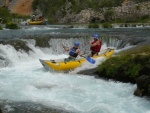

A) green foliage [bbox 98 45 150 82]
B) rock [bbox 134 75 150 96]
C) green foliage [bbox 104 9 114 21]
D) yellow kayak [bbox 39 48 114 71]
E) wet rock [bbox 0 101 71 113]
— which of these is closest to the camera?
wet rock [bbox 0 101 71 113]

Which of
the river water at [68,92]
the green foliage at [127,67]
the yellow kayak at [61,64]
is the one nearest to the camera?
the river water at [68,92]

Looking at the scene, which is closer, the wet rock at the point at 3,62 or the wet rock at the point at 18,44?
the wet rock at the point at 3,62

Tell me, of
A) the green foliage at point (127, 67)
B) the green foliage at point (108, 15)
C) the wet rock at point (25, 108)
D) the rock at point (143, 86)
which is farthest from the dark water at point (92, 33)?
the green foliage at point (108, 15)

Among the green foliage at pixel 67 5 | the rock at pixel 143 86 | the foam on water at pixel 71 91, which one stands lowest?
the foam on water at pixel 71 91

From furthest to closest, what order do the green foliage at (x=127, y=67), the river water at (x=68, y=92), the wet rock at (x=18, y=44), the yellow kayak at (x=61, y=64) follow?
1. the wet rock at (x=18, y=44)
2. the yellow kayak at (x=61, y=64)
3. the green foliage at (x=127, y=67)
4. the river water at (x=68, y=92)

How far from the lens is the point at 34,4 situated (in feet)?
197

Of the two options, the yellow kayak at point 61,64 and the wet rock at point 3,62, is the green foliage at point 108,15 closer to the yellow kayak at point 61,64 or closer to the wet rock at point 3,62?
the wet rock at point 3,62

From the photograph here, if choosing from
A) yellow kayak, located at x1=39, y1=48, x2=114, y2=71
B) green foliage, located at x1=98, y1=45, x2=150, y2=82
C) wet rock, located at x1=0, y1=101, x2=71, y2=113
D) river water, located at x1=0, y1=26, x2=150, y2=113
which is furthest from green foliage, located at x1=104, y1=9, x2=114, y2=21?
wet rock, located at x1=0, y1=101, x2=71, y2=113

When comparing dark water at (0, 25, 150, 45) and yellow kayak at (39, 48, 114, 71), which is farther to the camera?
dark water at (0, 25, 150, 45)

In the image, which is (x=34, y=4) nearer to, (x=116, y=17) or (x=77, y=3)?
(x=77, y=3)

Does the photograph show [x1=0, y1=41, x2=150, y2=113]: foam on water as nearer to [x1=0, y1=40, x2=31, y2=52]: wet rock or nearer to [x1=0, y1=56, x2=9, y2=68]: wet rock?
[x1=0, y1=56, x2=9, y2=68]: wet rock

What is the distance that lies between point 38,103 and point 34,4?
52064mm

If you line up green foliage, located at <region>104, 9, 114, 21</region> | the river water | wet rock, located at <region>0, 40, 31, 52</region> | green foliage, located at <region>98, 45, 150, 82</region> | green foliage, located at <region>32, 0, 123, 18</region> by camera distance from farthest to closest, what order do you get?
green foliage, located at <region>32, 0, 123, 18</region> < green foliage, located at <region>104, 9, 114, 21</region> < wet rock, located at <region>0, 40, 31, 52</region> < green foliage, located at <region>98, 45, 150, 82</region> < the river water

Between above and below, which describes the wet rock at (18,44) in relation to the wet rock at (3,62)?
above
